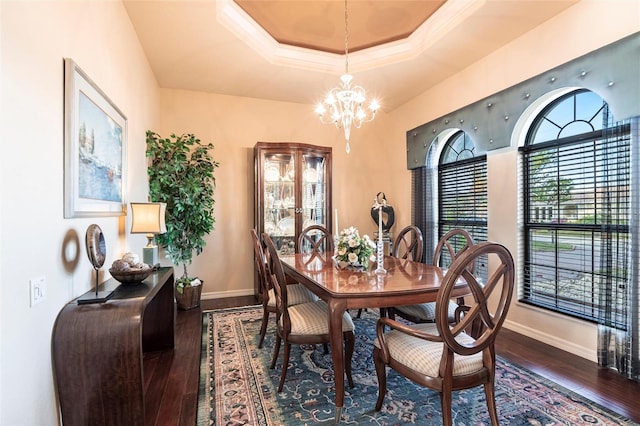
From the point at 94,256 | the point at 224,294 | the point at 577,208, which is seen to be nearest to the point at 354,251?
the point at 94,256

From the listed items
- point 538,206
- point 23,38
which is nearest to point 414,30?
point 538,206

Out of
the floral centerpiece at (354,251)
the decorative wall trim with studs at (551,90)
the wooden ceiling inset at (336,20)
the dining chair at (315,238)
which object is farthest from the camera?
the dining chair at (315,238)

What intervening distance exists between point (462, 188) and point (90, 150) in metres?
3.76

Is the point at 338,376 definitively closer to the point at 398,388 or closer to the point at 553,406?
the point at 398,388

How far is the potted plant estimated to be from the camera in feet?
11.5

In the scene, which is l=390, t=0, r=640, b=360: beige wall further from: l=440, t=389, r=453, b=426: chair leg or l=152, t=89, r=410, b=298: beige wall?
l=440, t=389, r=453, b=426: chair leg

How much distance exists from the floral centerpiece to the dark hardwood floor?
1.37 meters

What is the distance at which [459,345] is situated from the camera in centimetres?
142

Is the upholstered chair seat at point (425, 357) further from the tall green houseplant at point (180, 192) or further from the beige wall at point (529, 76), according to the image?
the tall green houseplant at point (180, 192)

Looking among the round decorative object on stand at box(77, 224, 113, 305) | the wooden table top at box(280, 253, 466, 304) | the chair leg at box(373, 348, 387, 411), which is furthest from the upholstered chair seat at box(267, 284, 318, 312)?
the round decorative object on stand at box(77, 224, 113, 305)

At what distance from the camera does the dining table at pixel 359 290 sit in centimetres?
170

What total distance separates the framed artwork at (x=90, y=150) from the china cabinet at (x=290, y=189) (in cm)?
188

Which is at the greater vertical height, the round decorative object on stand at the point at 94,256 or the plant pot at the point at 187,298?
the round decorative object on stand at the point at 94,256

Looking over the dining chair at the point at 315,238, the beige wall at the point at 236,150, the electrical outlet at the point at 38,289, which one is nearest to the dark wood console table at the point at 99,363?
the electrical outlet at the point at 38,289
